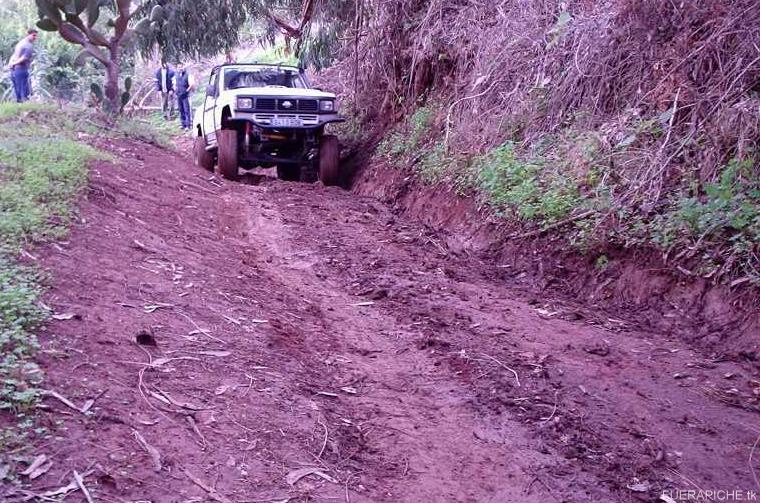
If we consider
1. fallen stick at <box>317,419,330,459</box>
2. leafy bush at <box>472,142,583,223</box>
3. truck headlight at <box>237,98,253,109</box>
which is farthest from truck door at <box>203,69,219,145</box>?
fallen stick at <box>317,419,330,459</box>

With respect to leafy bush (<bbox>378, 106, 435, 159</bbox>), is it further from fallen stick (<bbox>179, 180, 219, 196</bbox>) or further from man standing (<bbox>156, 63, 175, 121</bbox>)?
man standing (<bbox>156, 63, 175, 121</bbox>)

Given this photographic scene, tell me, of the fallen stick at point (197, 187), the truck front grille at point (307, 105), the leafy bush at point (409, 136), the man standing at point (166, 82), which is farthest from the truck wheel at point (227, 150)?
the man standing at point (166, 82)

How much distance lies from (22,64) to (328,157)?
849cm

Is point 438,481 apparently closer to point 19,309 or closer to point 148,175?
point 19,309

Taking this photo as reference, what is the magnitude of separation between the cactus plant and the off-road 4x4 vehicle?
2.55 meters

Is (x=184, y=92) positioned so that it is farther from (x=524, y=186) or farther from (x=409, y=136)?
(x=524, y=186)

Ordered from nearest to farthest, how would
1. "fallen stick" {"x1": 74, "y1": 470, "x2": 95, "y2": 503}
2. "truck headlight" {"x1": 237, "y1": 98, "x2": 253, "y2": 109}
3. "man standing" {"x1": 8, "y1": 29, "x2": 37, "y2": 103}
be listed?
1. "fallen stick" {"x1": 74, "y1": 470, "x2": 95, "y2": 503}
2. "truck headlight" {"x1": 237, "y1": 98, "x2": 253, "y2": 109}
3. "man standing" {"x1": 8, "y1": 29, "x2": 37, "y2": 103}

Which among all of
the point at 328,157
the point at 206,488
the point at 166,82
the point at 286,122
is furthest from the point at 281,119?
the point at 166,82

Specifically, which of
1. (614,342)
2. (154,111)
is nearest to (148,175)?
(614,342)

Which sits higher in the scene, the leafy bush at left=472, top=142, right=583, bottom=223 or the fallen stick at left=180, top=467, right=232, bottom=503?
the fallen stick at left=180, top=467, right=232, bottom=503

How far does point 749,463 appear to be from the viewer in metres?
4.19

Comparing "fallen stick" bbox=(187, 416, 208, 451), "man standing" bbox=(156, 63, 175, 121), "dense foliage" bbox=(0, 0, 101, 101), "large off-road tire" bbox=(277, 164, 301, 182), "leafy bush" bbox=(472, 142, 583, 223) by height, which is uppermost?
"fallen stick" bbox=(187, 416, 208, 451)

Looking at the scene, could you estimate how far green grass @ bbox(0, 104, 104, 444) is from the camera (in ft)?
12.2

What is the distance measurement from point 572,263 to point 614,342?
160cm
